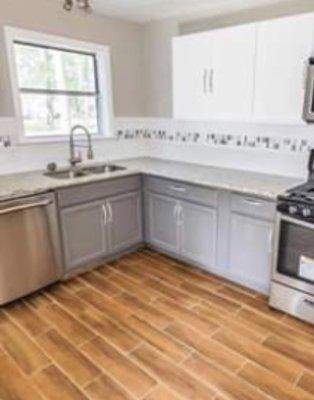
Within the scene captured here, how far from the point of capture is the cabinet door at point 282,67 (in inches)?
90.9

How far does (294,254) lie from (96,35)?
2.85 meters

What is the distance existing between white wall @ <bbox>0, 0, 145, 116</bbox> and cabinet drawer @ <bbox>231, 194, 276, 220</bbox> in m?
1.88

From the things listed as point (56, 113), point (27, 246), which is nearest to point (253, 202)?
point (27, 246)

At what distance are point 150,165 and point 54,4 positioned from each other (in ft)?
5.74

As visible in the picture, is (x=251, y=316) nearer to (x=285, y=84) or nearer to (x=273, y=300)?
(x=273, y=300)

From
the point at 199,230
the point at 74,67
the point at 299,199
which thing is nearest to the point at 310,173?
the point at 299,199

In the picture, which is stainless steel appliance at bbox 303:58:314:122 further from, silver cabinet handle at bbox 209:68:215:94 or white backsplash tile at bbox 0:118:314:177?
silver cabinet handle at bbox 209:68:215:94

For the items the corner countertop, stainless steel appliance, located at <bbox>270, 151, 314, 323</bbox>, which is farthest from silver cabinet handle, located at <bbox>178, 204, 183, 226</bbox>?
stainless steel appliance, located at <bbox>270, 151, 314, 323</bbox>

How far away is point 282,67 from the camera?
2.44 metres

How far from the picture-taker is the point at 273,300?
2.46 meters

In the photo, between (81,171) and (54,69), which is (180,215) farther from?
(54,69)

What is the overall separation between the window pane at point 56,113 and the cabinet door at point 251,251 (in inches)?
78.2

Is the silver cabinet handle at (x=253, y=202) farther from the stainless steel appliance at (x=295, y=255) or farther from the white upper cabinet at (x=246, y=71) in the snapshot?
the white upper cabinet at (x=246, y=71)

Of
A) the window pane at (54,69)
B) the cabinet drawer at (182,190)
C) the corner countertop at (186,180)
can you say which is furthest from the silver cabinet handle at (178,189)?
the window pane at (54,69)
